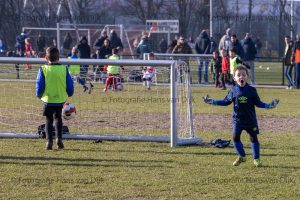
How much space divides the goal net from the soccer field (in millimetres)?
512

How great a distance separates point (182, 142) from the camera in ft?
40.0

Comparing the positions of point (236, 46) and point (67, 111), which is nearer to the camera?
point (67, 111)

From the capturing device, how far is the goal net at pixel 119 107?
1239 centimetres

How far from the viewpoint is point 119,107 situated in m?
17.8

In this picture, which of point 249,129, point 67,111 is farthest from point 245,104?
point 67,111

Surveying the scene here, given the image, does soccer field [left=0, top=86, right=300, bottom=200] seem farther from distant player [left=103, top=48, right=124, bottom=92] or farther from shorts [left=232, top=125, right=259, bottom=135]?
distant player [left=103, top=48, right=124, bottom=92]

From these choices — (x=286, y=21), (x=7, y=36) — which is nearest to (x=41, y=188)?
(x=286, y=21)

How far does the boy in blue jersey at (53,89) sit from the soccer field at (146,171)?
14.6 inches

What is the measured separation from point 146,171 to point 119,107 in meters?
8.05

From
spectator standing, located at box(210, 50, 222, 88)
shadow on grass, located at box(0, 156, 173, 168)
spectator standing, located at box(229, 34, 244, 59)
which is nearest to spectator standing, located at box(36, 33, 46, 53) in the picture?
spectator standing, located at box(229, 34, 244, 59)

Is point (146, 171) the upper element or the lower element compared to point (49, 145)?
lower

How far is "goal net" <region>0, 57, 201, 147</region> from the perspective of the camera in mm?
12391

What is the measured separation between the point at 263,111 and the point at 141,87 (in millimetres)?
3066

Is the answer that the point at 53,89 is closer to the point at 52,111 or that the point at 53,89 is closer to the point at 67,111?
the point at 52,111
